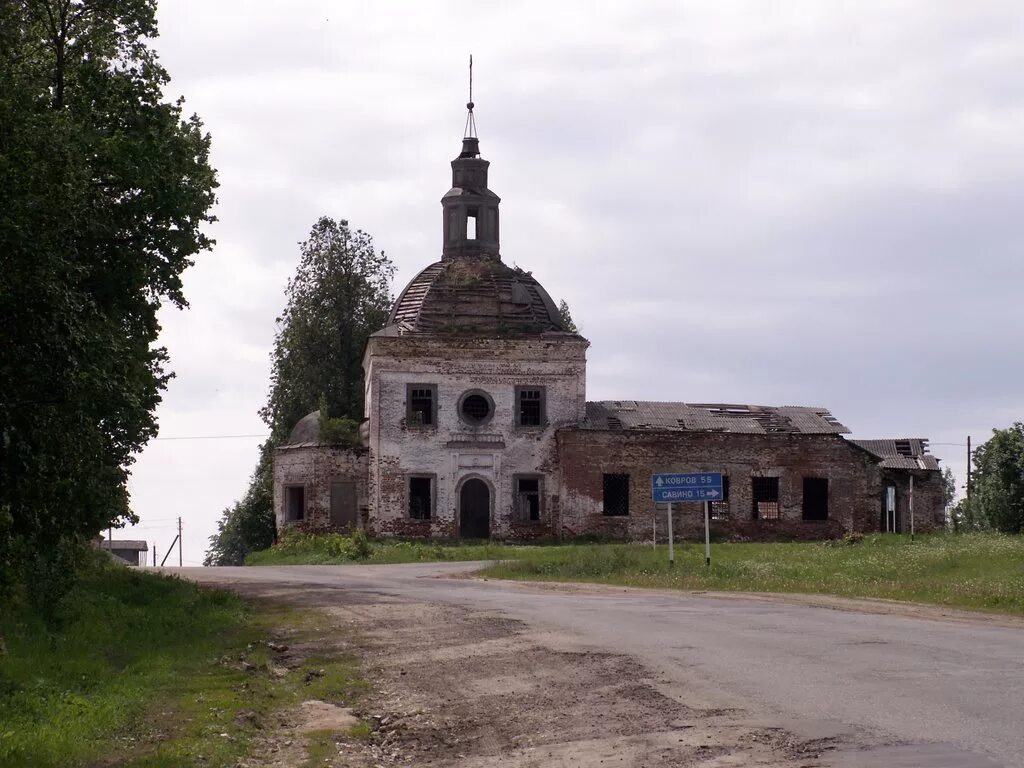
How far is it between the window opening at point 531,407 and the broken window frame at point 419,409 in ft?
10.1

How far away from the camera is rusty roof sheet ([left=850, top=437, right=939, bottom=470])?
51500mm

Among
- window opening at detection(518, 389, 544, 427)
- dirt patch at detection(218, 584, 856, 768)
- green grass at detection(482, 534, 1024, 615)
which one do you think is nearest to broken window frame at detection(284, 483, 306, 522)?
window opening at detection(518, 389, 544, 427)

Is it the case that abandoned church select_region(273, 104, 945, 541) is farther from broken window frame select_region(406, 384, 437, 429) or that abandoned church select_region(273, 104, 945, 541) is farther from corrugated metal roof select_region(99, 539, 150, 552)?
corrugated metal roof select_region(99, 539, 150, 552)

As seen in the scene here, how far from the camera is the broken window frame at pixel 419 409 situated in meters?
46.7

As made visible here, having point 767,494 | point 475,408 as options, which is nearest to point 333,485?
point 475,408

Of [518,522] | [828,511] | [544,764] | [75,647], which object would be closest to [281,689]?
[75,647]

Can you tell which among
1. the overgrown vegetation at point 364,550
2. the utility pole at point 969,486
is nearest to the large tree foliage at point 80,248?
the overgrown vegetation at point 364,550

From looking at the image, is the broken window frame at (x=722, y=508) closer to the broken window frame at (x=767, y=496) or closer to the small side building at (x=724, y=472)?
the small side building at (x=724, y=472)

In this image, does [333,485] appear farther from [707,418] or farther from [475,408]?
[707,418]

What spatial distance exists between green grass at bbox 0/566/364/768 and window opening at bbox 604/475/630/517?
85.2 feet

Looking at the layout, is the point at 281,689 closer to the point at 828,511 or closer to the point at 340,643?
the point at 340,643

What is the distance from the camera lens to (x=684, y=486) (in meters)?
30.0

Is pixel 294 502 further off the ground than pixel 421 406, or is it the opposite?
pixel 421 406

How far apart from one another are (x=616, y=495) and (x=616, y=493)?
75mm
